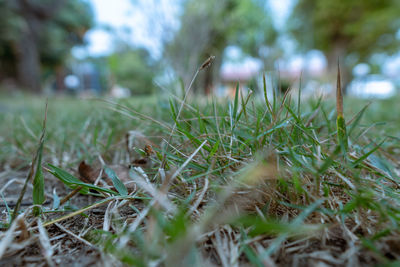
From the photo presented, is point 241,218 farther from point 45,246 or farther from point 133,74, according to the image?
point 133,74

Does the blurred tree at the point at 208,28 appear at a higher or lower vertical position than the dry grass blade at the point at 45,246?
higher

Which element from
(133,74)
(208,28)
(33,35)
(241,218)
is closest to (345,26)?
(208,28)

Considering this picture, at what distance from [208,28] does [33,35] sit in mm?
7160

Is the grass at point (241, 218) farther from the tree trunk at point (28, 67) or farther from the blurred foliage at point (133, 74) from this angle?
the blurred foliage at point (133, 74)

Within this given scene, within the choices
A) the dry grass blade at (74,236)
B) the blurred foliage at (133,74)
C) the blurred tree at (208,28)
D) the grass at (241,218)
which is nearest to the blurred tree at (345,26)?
the blurred tree at (208,28)

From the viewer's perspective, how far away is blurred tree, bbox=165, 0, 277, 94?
269 inches

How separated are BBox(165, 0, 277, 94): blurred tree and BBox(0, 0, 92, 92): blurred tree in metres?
5.23

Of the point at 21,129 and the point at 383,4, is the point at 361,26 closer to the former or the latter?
the point at 383,4

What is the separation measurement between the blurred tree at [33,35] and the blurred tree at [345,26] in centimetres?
1030

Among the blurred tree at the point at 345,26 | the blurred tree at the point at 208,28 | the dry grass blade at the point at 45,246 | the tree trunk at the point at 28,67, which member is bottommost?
the dry grass blade at the point at 45,246

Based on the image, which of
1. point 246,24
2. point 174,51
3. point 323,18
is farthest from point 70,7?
point 323,18

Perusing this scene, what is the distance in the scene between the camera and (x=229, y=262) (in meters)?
0.34

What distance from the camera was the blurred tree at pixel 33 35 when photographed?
7.39 metres

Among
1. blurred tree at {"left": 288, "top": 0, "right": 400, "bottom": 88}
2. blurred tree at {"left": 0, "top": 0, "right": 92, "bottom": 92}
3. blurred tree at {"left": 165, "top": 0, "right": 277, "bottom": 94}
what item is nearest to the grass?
blurred tree at {"left": 165, "top": 0, "right": 277, "bottom": 94}
